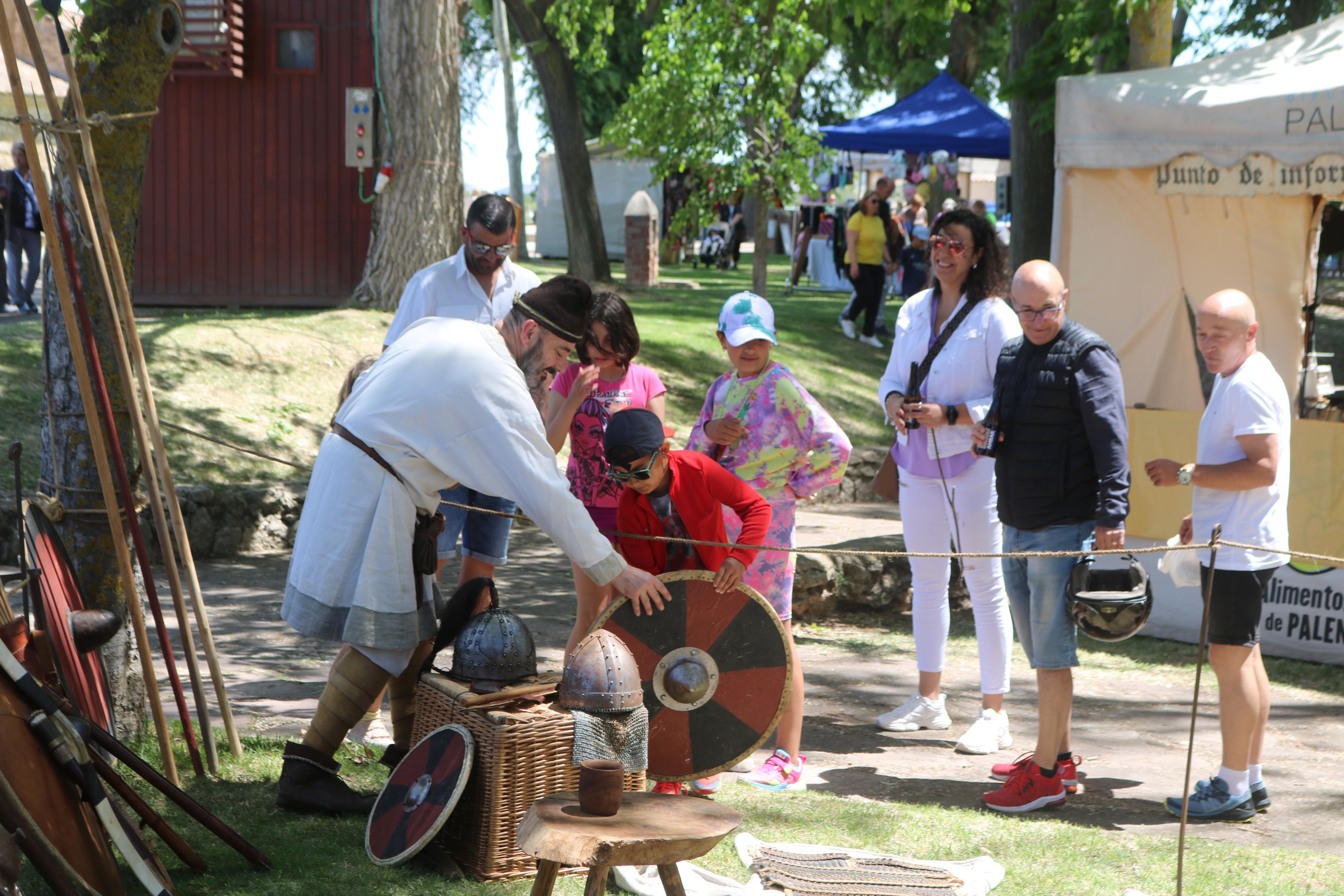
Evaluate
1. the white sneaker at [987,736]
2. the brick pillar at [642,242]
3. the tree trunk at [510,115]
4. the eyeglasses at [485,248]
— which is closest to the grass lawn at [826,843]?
the white sneaker at [987,736]

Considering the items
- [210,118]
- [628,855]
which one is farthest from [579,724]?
[210,118]

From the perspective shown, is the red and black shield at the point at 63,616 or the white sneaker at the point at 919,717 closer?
the red and black shield at the point at 63,616

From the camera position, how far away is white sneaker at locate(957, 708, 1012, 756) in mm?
4926

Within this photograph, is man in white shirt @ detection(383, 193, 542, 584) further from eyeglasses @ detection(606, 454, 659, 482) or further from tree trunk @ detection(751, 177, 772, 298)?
tree trunk @ detection(751, 177, 772, 298)

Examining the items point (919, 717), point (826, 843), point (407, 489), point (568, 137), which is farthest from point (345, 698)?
point (568, 137)

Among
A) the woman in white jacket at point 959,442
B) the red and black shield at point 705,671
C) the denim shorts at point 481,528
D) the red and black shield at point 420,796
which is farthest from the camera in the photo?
the woman in white jacket at point 959,442

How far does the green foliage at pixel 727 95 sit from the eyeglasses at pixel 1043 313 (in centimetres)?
1005

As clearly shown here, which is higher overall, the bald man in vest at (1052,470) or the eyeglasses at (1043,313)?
the eyeglasses at (1043,313)

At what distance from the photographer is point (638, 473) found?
11.7ft

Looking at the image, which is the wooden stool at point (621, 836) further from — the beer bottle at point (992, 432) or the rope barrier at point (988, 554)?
the beer bottle at point (992, 432)

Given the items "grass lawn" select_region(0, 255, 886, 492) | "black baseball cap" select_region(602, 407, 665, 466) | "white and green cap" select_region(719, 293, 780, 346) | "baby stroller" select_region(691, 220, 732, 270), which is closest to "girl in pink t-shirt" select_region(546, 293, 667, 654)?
"white and green cap" select_region(719, 293, 780, 346)

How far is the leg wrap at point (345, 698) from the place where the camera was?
11.6 feet

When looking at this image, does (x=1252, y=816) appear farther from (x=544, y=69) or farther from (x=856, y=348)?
(x=544, y=69)

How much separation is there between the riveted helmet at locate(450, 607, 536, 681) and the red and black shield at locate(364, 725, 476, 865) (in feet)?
0.54
